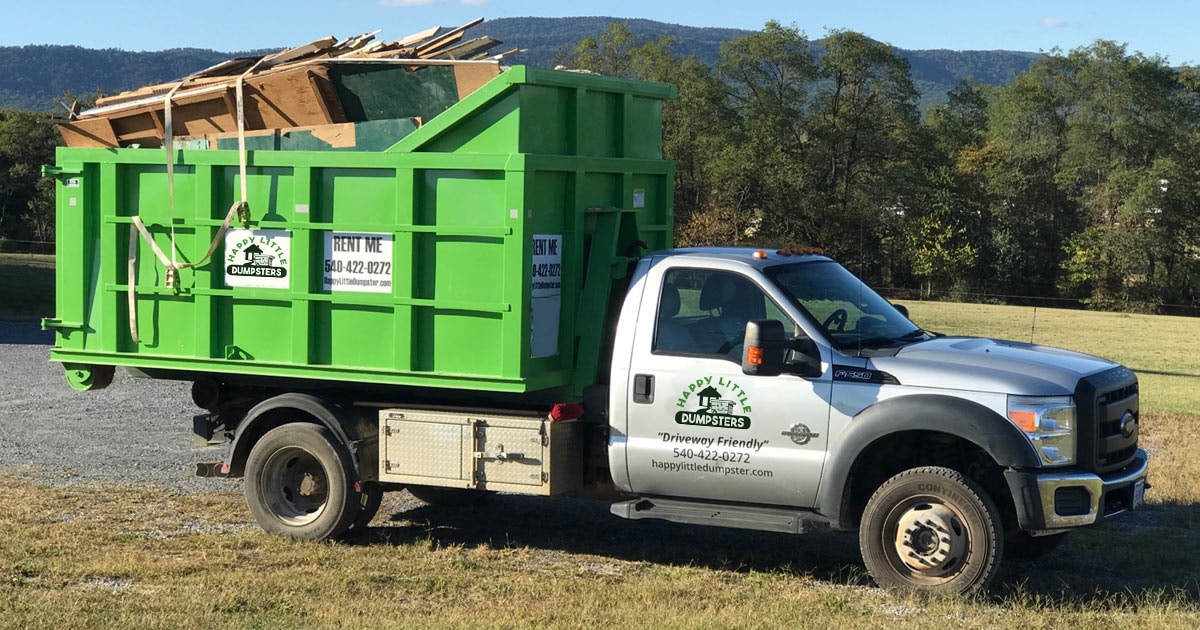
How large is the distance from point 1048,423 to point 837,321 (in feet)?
4.62

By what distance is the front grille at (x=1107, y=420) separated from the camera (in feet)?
24.7

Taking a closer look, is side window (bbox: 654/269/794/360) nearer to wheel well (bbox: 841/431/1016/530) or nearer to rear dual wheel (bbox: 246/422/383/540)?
wheel well (bbox: 841/431/1016/530)

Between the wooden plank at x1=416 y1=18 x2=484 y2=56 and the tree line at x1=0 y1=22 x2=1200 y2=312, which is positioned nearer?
the wooden plank at x1=416 y1=18 x2=484 y2=56

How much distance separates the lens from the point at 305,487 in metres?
9.38

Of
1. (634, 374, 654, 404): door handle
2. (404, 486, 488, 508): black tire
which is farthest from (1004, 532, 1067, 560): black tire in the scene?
(404, 486, 488, 508): black tire

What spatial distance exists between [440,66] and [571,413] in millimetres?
2561

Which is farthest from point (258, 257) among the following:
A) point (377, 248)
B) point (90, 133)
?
point (90, 133)

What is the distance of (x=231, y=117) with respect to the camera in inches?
373

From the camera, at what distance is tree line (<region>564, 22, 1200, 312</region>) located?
65.1 meters

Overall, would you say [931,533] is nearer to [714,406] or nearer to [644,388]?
[714,406]

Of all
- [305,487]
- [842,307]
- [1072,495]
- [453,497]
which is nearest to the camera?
[1072,495]

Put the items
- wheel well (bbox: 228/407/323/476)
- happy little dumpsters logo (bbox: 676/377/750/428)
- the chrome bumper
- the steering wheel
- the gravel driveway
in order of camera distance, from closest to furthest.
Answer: the chrome bumper, happy little dumpsters logo (bbox: 676/377/750/428), the steering wheel, wheel well (bbox: 228/407/323/476), the gravel driveway

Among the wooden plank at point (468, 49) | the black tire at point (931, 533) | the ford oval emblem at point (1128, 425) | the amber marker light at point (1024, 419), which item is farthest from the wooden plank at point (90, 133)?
the ford oval emblem at point (1128, 425)

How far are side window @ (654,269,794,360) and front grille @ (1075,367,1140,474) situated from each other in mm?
1716
